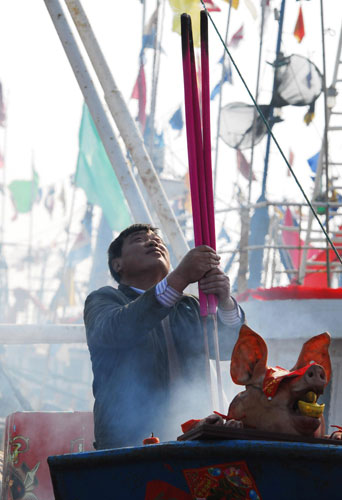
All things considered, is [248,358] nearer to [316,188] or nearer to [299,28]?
[316,188]

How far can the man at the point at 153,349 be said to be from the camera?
3.37 meters

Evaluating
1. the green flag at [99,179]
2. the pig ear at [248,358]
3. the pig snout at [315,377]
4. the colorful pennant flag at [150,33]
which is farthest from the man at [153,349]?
the colorful pennant flag at [150,33]

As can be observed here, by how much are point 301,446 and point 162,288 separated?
3.92ft

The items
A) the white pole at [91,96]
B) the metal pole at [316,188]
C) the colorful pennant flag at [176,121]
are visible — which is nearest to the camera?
the white pole at [91,96]

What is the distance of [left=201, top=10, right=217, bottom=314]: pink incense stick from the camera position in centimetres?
348

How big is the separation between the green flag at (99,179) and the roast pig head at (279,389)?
376 inches

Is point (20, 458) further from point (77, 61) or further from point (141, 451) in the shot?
point (77, 61)

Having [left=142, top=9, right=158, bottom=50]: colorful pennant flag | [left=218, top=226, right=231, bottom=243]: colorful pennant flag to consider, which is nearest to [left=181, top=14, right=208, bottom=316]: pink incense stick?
[left=142, top=9, right=158, bottom=50]: colorful pennant flag

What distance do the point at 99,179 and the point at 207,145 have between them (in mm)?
9804

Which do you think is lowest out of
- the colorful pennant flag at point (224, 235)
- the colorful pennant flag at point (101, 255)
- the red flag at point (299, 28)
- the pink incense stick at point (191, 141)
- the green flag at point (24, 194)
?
the pink incense stick at point (191, 141)

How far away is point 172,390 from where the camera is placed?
3600 millimetres

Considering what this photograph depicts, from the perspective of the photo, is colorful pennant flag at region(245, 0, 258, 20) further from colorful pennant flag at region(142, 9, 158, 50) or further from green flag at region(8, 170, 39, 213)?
green flag at region(8, 170, 39, 213)

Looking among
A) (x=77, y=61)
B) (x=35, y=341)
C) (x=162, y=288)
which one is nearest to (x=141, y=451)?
(x=162, y=288)

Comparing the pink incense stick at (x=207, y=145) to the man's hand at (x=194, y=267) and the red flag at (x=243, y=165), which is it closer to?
the man's hand at (x=194, y=267)
